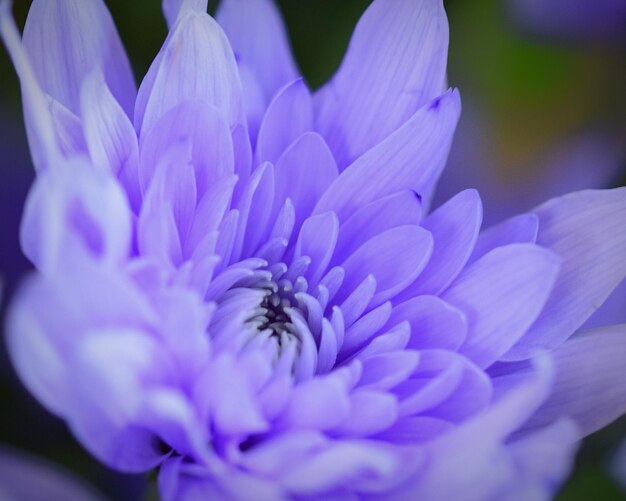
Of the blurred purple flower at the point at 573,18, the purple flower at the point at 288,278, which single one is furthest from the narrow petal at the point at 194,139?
the blurred purple flower at the point at 573,18

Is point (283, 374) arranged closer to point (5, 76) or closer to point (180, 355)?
point (180, 355)

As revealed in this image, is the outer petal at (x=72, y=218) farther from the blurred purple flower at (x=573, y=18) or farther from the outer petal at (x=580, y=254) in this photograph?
the blurred purple flower at (x=573, y=18)

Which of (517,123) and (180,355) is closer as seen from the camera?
(180,355)

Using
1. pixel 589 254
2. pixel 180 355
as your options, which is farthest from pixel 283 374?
pixel 589 254

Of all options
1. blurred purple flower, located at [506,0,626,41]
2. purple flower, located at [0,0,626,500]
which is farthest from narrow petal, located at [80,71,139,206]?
blurred purple flower, located at [506,0,626,41]

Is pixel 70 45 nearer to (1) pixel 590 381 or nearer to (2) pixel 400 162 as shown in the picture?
(2) pixel 400 162
